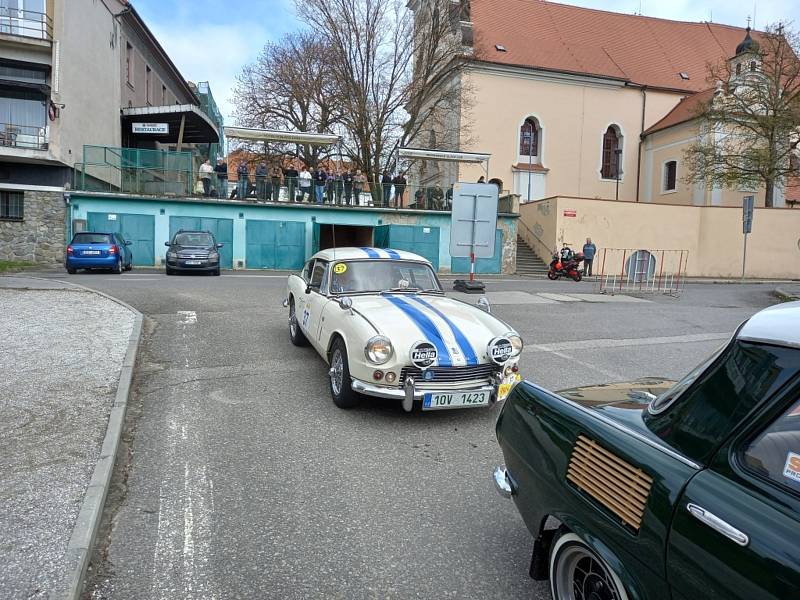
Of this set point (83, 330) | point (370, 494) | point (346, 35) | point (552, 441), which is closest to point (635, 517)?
point (552, 441)

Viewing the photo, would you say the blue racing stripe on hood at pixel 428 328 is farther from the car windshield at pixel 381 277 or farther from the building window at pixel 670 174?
the building window at pixel 670 174

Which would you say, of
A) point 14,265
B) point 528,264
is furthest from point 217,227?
point 528,264

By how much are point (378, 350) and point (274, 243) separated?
901 inches

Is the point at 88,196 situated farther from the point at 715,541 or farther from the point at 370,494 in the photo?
the point at 715,541

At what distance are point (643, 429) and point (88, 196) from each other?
2754 centimetres

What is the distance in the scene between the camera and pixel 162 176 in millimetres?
26266

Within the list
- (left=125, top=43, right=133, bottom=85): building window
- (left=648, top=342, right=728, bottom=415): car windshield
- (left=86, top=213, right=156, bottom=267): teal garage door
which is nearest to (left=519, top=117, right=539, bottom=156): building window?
(left=125, top=43, right=133, bottom=85): building window

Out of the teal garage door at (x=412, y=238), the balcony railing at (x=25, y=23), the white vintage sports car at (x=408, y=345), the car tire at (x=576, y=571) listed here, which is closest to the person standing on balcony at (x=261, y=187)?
the teal garage door at (x=412, y=238)

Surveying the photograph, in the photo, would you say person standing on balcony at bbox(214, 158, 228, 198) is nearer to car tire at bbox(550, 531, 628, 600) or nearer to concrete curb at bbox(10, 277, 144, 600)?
concrete curb at bbox(10, 277, 144, 600)

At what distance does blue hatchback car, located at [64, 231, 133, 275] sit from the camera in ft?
64.1

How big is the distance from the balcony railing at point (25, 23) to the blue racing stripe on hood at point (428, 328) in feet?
86.8

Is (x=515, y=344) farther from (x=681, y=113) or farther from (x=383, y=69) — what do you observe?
(x=681, y=113)

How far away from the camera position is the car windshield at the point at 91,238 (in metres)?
19.8

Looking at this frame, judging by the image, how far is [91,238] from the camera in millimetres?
20016
